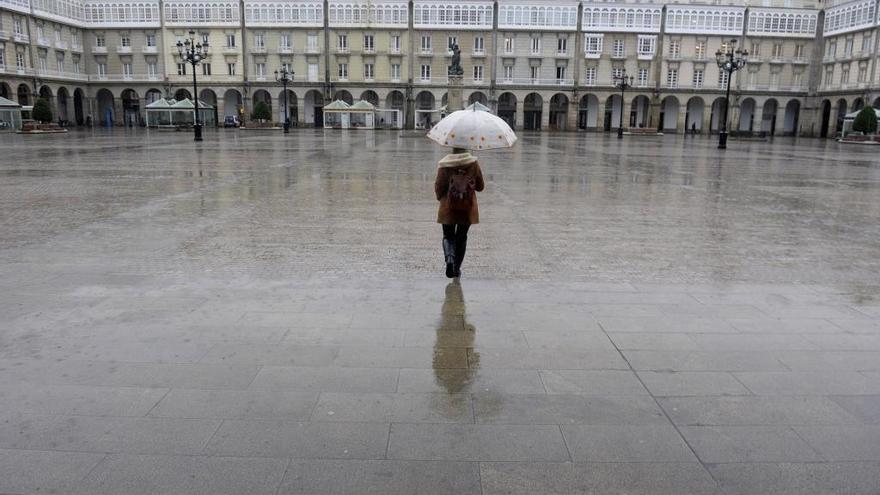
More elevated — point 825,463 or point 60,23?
point 60,23

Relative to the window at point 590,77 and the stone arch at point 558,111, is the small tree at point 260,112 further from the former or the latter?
the window at point 590,77

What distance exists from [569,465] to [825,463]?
1213 millimetres

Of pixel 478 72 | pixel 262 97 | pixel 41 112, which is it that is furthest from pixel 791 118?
pixel 41 112

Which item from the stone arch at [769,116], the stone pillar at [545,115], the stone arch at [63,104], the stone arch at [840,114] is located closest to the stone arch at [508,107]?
the stone pillar at [545,115]

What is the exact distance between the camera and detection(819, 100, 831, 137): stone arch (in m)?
62.0

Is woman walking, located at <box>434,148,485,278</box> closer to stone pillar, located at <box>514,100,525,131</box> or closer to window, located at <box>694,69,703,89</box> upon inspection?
stone pillar, located at <box>514,100,525,131</box>

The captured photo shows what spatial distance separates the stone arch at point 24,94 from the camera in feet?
179

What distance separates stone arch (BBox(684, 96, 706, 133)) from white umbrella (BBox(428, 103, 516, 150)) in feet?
214

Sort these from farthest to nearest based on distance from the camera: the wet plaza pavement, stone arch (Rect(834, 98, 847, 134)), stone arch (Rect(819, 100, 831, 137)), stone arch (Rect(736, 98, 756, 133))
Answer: stone arch (Rect(736, 98, 756, 133)) → stone arch (Rect(819, 100, 831, 137)) → stone arch (Rect(834, 98, 847, 134)) → the wet plaza pavement

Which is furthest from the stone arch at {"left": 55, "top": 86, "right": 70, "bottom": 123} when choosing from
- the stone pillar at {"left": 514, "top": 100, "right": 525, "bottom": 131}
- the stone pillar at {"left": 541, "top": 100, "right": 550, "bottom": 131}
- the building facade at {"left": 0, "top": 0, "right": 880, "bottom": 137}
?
the stone pillar at {"left": 541, "top": 100, "right": 550, "bottom": 131}

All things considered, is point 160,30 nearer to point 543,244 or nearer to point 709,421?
point 543,244

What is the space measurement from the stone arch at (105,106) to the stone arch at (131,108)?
111 cm

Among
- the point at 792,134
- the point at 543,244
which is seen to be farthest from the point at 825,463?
the point at 792,134

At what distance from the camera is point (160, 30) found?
6100cm
